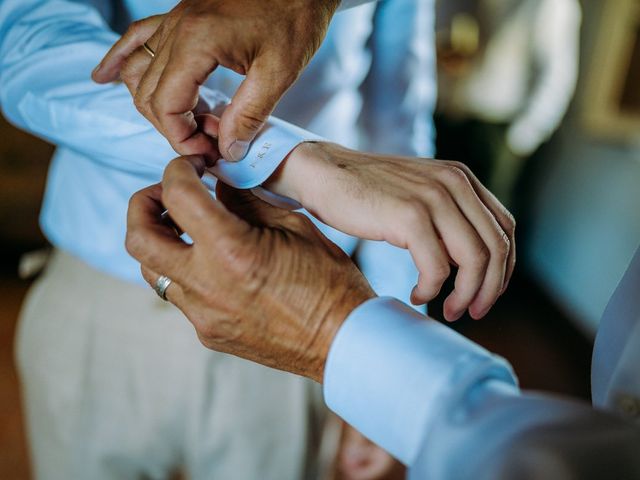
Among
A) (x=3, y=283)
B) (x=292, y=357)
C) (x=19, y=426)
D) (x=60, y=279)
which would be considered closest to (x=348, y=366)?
(x=292, y=357)

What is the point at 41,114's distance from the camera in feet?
2.32

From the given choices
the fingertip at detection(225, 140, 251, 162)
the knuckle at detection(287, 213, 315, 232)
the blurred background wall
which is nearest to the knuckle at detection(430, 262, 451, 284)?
the knuckle at detection(287, 213, 315, 232)

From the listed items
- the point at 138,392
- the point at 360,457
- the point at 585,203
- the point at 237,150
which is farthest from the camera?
the point at 585,203

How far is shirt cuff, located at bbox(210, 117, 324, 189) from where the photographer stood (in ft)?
1.90

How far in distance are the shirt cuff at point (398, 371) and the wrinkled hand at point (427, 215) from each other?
64 millimetres

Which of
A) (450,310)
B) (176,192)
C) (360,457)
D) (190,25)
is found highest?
(190,25)

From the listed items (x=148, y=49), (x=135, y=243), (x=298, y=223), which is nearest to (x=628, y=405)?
(x=298, y=223)

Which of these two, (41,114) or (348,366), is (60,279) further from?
(348,366)

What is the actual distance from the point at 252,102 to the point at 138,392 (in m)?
0.56

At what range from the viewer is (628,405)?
469 millimetres

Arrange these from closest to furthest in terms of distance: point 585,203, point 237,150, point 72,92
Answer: point 237,150 < point 72,92 < point 585,203

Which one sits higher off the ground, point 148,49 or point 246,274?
point 148,49

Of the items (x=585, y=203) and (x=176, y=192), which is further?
(x=585, y=203)

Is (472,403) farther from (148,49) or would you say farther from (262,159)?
(148,49)
